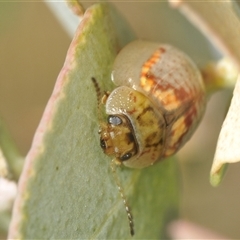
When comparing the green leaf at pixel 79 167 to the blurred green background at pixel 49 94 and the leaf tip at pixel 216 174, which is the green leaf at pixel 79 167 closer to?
the leaf tip at pixel 216 174

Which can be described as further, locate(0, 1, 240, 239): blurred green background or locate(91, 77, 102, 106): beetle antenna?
locate(0, 1, 240, 239): blurred green background

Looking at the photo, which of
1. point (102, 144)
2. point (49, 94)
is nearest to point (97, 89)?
point (102, 144)

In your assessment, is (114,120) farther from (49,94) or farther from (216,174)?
(49,94)

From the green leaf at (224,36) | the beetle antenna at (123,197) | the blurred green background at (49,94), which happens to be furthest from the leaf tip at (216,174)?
the blurred green background at (49,94)

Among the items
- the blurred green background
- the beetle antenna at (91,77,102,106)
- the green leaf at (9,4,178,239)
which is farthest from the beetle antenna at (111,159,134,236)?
the blurred green background

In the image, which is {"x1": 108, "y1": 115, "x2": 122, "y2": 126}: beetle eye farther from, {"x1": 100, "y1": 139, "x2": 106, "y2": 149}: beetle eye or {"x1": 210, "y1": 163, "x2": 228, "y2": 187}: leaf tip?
{"x1": 210, "y1": 163, "x2": 228, "y2": 187}: leaf tip
